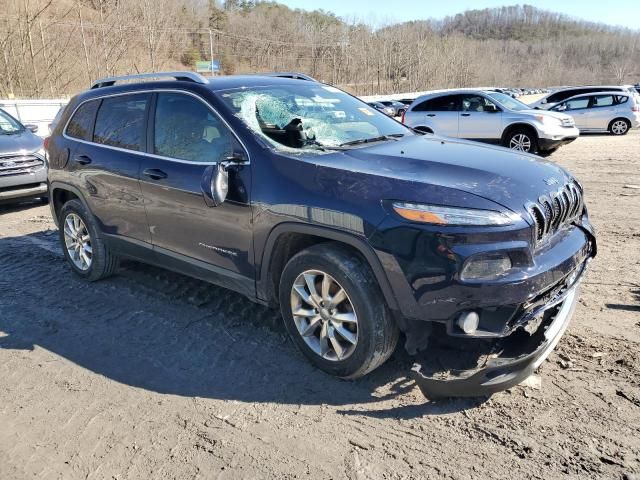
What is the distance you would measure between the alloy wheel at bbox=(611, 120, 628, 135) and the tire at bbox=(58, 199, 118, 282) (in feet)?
60.5

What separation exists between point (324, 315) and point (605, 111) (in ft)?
61.1

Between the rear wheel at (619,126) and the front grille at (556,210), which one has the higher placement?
the front grille at (556,210)

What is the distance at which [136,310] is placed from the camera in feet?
14.5

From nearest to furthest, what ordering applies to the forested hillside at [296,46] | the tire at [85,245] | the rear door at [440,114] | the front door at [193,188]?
the front door at [193,188], the tire at [85,245], the rear door at [440,114], the forested hillside at [296,46]

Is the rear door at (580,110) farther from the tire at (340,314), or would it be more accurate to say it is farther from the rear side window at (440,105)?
the tire at (340,314)

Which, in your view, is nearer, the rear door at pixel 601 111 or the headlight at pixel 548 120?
the headlight at pixel 548 120

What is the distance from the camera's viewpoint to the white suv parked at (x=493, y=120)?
1226cm

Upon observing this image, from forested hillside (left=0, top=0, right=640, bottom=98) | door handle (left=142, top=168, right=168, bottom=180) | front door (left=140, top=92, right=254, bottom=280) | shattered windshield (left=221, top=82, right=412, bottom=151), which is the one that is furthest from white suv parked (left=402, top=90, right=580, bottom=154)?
forested hillside (left=0, top=0, right=640, bottom=98)

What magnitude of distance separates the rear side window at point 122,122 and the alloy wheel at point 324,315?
1.97 meters

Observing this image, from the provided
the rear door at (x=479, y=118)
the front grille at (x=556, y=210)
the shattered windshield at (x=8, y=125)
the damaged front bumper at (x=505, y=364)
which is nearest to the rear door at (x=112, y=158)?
the damaged front bumper at (x=505, y=364)

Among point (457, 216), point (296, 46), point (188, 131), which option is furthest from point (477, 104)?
point (296, 46)

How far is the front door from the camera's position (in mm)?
3506

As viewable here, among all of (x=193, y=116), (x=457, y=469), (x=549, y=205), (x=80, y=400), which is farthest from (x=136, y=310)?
(x=549, y=205)

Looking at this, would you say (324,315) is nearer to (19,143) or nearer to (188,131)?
(188,131)
